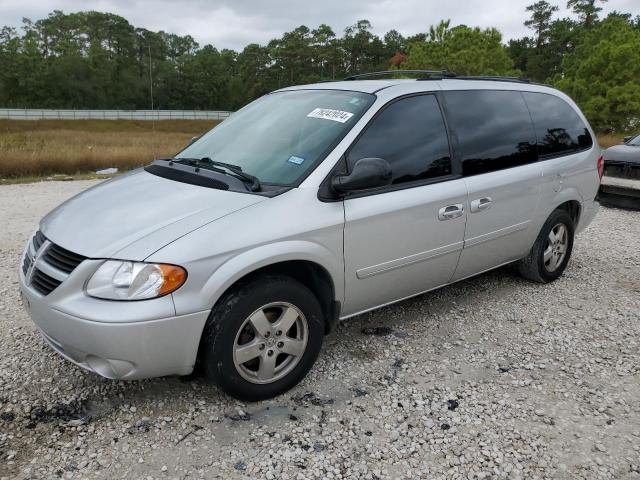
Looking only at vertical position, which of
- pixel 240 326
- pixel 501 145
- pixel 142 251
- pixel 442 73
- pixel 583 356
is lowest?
pixel 583 356

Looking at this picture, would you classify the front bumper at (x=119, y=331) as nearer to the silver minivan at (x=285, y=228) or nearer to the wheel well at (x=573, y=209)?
the silver minivan at (x=285, y=228)

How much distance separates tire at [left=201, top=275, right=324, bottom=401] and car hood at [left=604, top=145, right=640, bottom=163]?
327 inches

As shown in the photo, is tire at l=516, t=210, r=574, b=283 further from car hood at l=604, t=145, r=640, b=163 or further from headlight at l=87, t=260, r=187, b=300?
car hood at l=604, t=145, r=640, b=163

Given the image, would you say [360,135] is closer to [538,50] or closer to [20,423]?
[20,423]

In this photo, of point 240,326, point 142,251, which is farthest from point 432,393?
point 142,251

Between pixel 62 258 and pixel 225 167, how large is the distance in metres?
1.12

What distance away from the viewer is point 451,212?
3.59 metres

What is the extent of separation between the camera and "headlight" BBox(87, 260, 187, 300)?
97.2 inches

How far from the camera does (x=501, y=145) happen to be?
13.3 ft

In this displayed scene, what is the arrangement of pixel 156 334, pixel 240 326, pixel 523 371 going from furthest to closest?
pixel 523 371
pixel 240 326
pixel 156 334

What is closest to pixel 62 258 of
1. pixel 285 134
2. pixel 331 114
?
pixel 285 134

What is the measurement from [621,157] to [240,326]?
8.93 metres

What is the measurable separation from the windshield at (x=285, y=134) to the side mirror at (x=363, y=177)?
21 cm

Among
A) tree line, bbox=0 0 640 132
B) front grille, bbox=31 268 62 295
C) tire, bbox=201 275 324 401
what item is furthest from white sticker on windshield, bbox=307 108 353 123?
tree line, bbox=0 0 640 132
